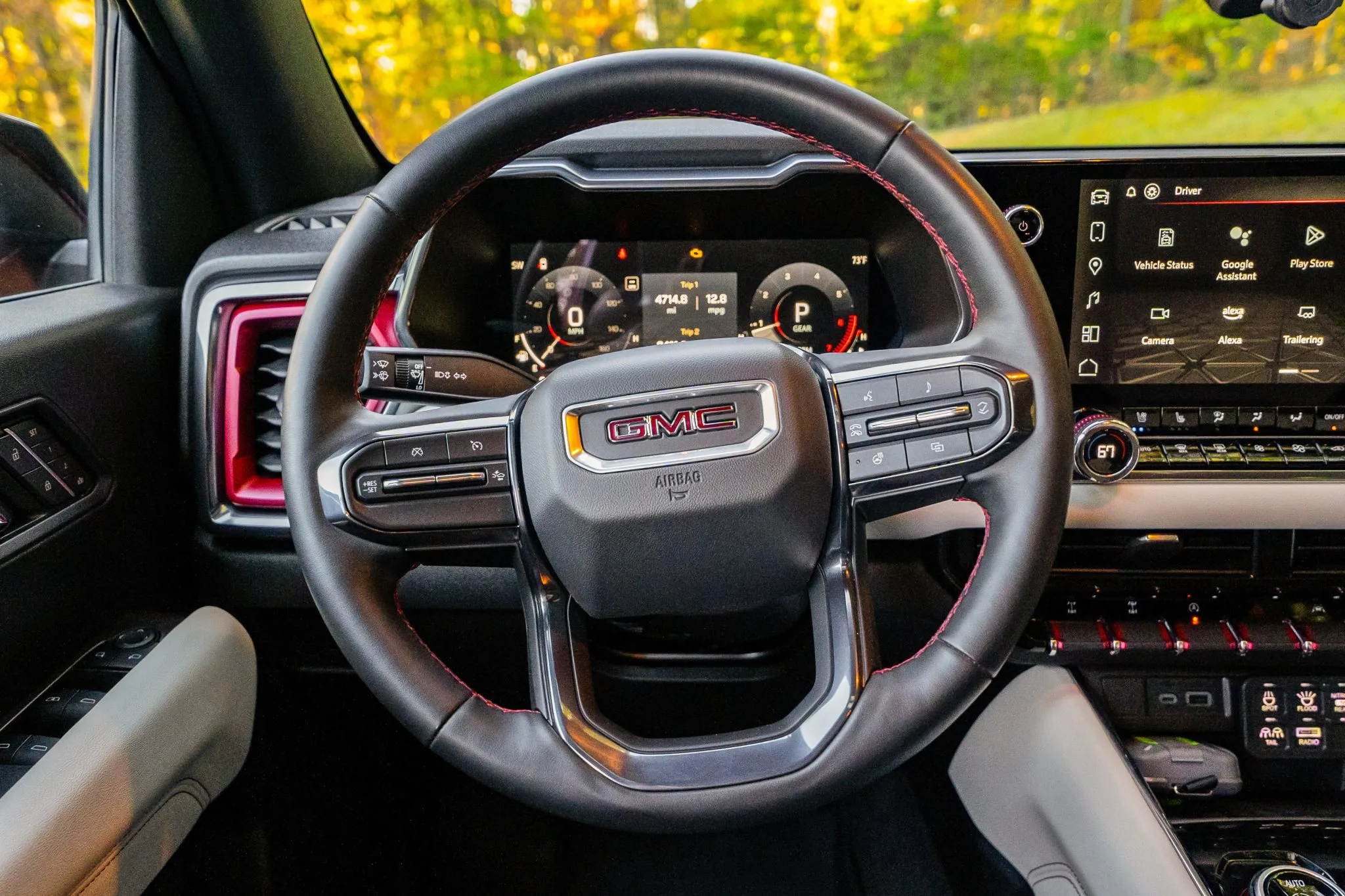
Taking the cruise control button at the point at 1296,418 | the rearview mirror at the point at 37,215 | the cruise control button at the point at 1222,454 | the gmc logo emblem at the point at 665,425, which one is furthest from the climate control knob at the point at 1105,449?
the rearview mirror at the point at 37,215

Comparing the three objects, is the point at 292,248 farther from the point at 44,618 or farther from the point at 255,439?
the point at 44,618

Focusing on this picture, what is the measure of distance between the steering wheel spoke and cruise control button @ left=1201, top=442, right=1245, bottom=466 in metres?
0.88

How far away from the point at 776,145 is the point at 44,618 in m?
1.01

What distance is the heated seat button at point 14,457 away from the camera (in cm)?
106

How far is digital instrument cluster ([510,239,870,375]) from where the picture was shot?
4.37 ft

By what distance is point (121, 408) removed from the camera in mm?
1251

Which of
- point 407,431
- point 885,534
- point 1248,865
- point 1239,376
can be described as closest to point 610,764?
point 407,431

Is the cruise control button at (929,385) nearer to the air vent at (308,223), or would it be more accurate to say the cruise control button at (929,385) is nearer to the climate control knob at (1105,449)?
the climate control knob at (1105,449)

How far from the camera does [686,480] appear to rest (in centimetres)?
85

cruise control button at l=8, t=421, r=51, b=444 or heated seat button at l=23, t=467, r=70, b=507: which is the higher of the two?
cruise control button at l=8, t=421, r=51, b=444

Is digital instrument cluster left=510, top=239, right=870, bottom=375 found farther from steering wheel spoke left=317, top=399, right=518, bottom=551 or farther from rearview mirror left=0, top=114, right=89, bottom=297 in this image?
rearview mirror left=0, top=114, right=89, bottom=297

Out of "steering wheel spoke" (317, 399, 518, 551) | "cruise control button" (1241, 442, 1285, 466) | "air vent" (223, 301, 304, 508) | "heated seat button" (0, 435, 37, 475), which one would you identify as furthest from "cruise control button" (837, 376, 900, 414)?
"heated seat button" (0, 435, 37, 475)

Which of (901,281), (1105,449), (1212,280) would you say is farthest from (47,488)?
(1212,280)

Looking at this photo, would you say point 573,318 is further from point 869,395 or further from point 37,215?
point 37,215
